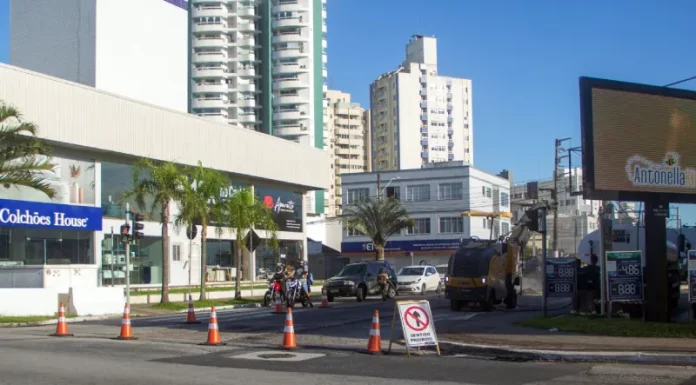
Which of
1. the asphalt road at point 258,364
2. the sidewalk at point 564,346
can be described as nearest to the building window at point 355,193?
the asphalt road at point 258,364

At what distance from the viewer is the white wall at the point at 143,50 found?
2682 inches

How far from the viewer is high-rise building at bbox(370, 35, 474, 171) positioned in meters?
137

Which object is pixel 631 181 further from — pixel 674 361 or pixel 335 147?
pixel 335 147

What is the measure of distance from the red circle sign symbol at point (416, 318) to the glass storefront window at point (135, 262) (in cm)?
2998

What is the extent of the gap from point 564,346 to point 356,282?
20298mm

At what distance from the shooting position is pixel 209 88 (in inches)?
4619

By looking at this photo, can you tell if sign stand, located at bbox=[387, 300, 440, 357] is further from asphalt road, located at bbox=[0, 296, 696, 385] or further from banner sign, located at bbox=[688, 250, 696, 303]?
banner sign, located at bbox=[688, 250, 696, 303]

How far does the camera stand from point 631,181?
18672mm

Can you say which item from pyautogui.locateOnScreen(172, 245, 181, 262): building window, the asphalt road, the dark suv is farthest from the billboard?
pyautogui.locateOnScreen(172, 245, 181, 262): building window

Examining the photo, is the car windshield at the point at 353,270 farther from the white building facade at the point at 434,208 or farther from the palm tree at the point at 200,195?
the white building facade at the point at 434,208

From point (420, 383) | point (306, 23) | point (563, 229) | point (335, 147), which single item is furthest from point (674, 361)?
point (335, 147)

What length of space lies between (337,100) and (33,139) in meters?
131

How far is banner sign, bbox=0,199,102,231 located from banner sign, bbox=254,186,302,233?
1713 centimetres

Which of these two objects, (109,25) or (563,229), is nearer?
(109,25)
